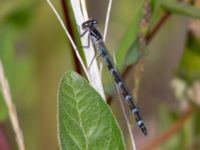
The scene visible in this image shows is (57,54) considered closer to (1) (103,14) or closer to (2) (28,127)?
(2) (28,127)

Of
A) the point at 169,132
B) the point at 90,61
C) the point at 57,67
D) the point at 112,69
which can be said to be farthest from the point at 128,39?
the point at 57,67

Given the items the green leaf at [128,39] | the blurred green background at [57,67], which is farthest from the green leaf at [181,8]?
the blurred green background at [57,67]

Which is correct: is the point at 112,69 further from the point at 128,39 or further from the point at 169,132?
the point at 169,132

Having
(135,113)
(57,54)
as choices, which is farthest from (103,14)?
(135,113)

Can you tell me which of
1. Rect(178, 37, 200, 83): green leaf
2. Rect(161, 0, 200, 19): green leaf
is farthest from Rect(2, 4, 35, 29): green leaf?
Rect(161, 0, 200, 19): green leaf

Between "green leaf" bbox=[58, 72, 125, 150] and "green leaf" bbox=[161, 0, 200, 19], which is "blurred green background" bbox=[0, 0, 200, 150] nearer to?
"green leaf" bbox=[161, 0, 200, 19]

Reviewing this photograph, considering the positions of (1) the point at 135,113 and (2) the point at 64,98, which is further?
(1) the point at 135,113
